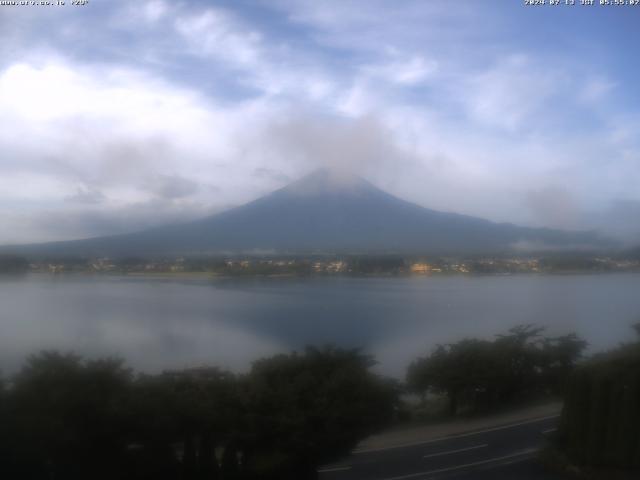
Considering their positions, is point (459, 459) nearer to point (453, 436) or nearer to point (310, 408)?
point (453, 436)

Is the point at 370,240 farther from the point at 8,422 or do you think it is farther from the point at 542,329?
the point at 8,422

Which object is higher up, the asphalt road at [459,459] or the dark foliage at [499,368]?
the dark foliage at [499,368]

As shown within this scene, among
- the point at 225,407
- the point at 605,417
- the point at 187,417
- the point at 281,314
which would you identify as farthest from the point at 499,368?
the point at 187,417

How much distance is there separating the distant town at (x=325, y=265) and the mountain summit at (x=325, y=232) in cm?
11

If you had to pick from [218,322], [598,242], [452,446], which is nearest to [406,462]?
[452,446]

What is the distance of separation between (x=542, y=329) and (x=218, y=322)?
10.5 ft

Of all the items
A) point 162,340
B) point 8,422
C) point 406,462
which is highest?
point 162,340

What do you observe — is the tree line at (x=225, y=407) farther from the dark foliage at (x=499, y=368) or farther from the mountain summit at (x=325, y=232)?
the mountain summit at (x=325, y=232)

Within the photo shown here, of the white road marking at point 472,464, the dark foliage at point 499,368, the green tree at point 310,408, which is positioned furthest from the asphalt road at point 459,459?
the dark foliage at point 499,368

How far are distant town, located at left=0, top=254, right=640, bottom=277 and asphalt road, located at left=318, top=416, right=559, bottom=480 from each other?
5.84 feet

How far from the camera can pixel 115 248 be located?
5.80 metres

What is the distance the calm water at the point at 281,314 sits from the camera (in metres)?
4.80

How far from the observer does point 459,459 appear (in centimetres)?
498

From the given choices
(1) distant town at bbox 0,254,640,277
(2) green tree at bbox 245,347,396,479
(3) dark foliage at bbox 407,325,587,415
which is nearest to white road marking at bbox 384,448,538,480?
(2) green tree at bbox 245,347,396,479
